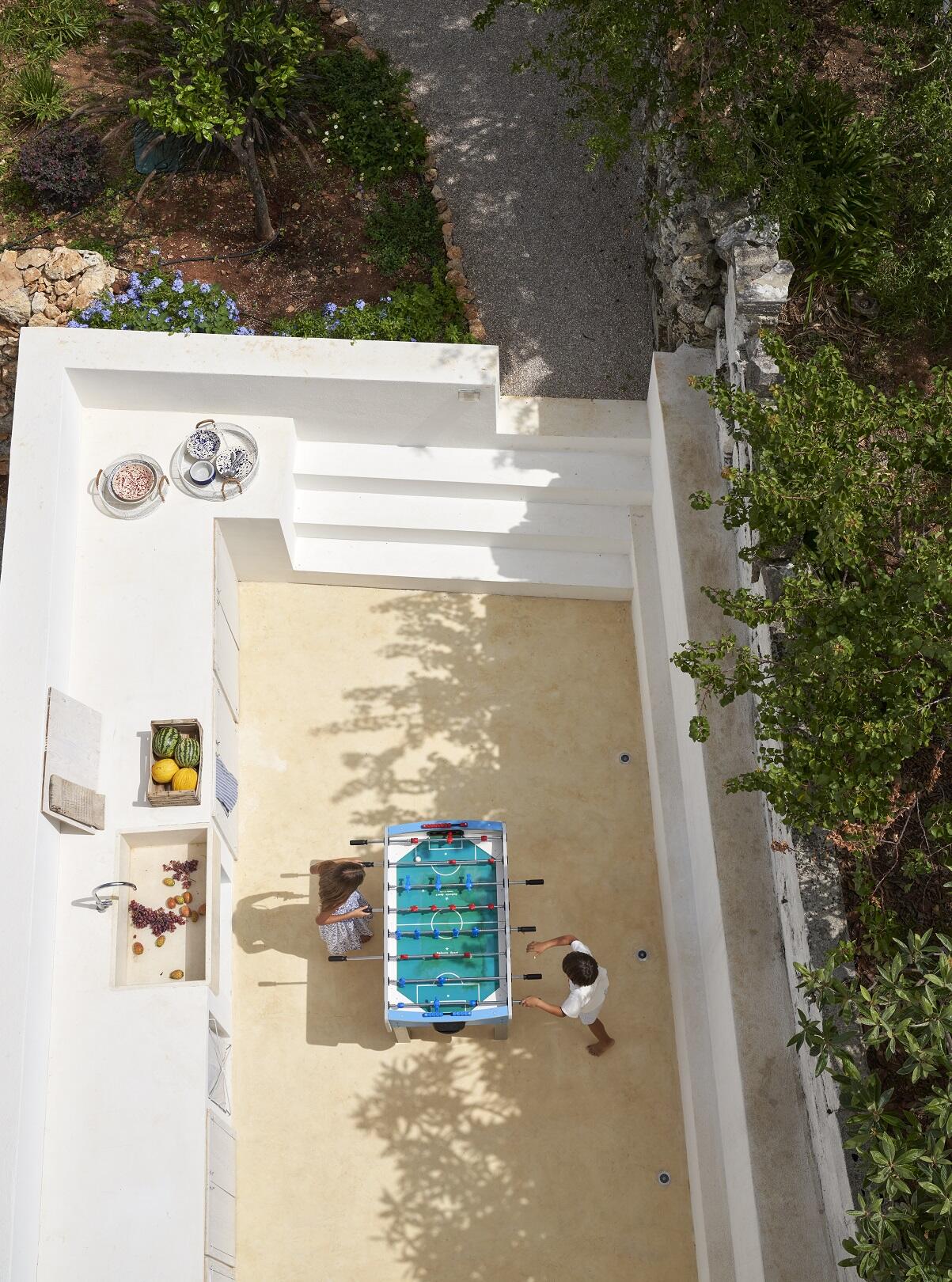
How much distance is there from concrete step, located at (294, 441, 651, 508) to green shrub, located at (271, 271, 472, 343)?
867 mm

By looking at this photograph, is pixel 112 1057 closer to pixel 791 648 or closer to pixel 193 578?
pixel 193 578

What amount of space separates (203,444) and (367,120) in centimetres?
348

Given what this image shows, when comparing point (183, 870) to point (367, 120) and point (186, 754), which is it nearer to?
point (186, 754)

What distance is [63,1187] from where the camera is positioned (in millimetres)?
7320

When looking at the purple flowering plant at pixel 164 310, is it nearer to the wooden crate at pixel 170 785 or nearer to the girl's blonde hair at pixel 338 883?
the wooden crate at pixel 170 785

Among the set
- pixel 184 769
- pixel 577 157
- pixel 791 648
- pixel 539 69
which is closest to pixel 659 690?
pixel 791 648

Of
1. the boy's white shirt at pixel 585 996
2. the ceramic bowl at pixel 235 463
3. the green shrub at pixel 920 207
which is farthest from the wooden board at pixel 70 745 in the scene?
the green shrub at pixel 920 207

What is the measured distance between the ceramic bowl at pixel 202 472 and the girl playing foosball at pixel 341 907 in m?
3.02

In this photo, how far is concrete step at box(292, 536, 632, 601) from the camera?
31.4ft

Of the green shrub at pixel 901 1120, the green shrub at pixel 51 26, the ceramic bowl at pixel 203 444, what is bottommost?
the green shrub at pixel 901 1120

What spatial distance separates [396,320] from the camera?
9531 mm

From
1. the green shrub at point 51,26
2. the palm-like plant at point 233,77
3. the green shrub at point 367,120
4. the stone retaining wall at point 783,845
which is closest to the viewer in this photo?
the stone retaining wall at point 783,845

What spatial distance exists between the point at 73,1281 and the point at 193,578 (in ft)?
15.2

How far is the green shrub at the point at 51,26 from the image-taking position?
36.5 feet
